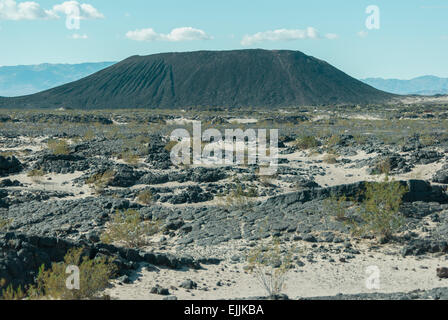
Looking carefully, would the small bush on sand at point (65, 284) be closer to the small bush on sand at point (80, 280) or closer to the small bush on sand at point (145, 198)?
the small bush on sand at point (80, 280)

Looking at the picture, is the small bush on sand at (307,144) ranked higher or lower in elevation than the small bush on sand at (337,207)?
higher

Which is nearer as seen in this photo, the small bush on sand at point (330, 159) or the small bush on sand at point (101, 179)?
the small bush on sand at point (101, 179)

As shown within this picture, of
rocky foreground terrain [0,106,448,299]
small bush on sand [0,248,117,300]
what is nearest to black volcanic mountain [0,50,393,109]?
rocky foreground terrain [0,106,448,299]

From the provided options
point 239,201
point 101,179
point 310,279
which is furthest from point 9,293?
point 101,179

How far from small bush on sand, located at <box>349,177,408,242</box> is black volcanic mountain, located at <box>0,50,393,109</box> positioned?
7190 centimetres

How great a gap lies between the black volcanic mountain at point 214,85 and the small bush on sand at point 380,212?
7190cm

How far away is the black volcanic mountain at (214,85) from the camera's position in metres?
85.0

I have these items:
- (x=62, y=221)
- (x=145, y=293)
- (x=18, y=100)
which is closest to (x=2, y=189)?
(x=62, y=221)

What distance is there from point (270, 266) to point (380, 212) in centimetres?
337

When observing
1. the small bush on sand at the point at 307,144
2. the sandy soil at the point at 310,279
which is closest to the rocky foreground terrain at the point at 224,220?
the sandy soil at the point at 310,279

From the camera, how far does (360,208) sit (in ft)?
36.6

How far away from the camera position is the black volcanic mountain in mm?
85000

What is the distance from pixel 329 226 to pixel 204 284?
4.24 m

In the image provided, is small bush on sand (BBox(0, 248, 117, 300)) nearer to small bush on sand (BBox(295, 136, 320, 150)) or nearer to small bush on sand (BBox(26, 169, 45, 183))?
small bush on sand (BBox(26, 169, 45, 183))
